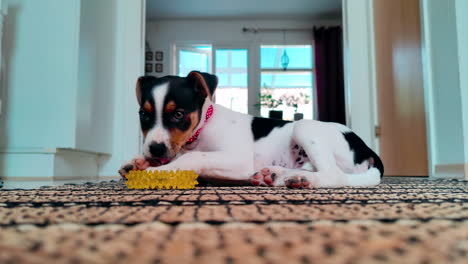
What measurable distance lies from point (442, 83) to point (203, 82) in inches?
77.4

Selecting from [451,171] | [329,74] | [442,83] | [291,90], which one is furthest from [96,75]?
[329,74]

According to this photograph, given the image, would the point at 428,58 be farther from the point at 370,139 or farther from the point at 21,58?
the point at 21,58

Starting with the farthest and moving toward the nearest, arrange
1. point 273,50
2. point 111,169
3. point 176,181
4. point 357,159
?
point 273,50 → point 111,169 → point 357,159 → point 176,181

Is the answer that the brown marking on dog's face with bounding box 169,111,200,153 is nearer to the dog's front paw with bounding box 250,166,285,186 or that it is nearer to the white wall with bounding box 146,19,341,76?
the dog's front paw with bounding box 250,166,285,186

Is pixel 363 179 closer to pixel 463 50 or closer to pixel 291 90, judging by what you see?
pixel 463 50

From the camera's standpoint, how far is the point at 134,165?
181 cm

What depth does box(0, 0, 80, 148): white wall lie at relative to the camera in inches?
92.7

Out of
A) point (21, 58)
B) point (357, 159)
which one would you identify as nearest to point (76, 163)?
point (21, 58)

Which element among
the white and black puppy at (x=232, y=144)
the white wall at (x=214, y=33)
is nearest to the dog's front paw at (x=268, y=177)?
the white and black puppy at (x=232, y=144)

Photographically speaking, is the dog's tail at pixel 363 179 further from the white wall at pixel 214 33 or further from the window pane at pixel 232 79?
the white wall at pixel 214 33

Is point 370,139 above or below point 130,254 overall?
above

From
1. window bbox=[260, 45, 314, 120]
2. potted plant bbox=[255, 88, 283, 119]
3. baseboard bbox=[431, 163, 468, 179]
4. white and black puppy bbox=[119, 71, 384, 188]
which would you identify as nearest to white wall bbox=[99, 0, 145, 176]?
white and black puppy bbox=[119, 71, 384, 188]

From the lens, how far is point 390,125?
3.79m

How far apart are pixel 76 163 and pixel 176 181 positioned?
4.73 ft
